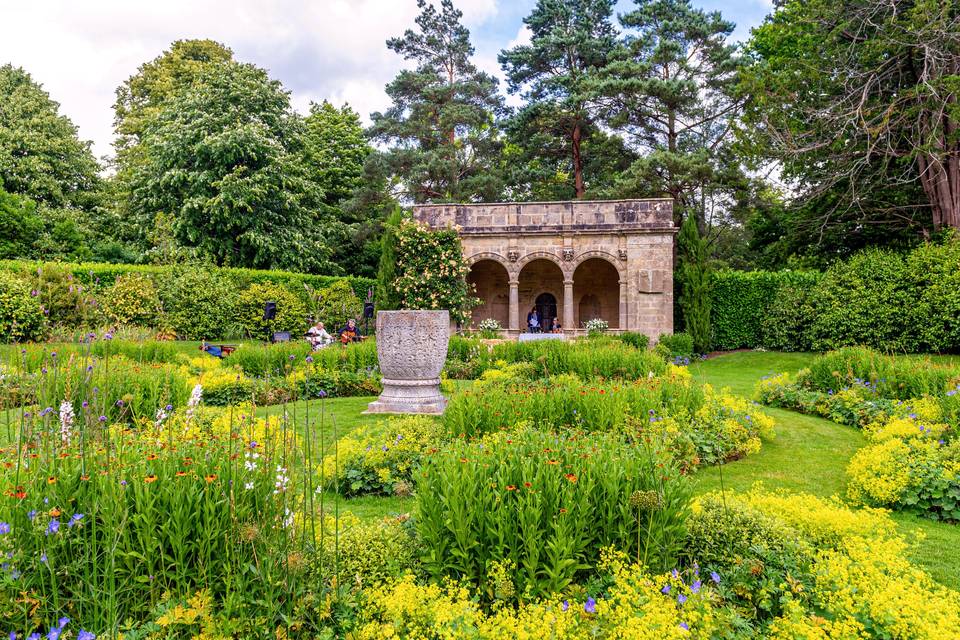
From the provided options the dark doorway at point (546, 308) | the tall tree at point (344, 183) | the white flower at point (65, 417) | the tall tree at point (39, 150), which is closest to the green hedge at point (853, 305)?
the dark doorway at point (546, 308)

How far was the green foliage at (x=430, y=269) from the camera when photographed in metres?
19.1

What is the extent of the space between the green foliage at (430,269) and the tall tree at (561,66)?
896 cm

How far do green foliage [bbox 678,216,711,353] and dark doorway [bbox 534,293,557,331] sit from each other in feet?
20.2

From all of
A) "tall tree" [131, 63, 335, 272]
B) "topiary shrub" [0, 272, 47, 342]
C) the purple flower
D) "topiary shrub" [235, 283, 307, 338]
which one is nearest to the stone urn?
the purple flower

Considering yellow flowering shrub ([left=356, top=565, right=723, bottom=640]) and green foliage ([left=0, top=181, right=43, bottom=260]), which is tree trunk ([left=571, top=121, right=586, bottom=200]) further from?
yellow flowering shrub ([left=356, top=565, right=723, bottom=640])

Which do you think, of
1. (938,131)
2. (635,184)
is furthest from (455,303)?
(938,131)

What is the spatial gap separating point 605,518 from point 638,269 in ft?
55.3

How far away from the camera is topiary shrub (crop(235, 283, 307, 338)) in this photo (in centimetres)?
1739

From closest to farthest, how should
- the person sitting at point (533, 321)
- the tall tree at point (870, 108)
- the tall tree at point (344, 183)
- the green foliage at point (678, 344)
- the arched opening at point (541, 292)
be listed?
1. the tall tree at point (870, 108)
2. the green foliage at point (678, 344)
3. the person sitting at point (533, 321)
4. the arched opening at point (541, 292)
5. the tall tree at point (344, 183)

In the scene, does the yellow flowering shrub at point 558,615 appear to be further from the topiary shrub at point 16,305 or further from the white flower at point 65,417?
the topiary shrub at point 16,305

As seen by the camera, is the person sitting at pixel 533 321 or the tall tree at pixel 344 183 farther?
the tall tree at pixel 344 183

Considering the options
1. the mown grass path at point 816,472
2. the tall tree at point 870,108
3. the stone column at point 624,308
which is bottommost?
the mown grass path at point 816,472

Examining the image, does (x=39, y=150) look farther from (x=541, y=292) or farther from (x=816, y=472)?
(x=816, y=472)

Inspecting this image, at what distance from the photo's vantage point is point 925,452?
5.04 metres
